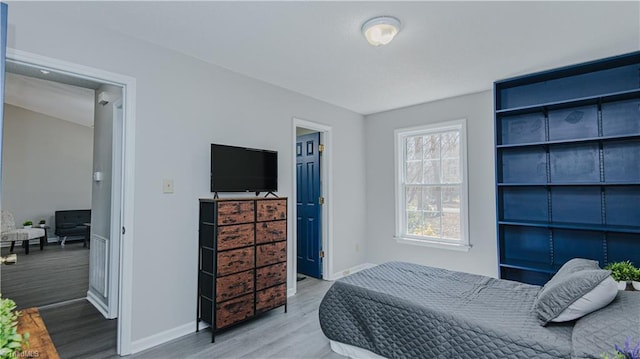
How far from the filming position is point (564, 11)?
2.08 meters

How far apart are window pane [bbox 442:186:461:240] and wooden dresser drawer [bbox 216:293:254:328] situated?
2677 mm

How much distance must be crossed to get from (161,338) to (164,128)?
1.77 m

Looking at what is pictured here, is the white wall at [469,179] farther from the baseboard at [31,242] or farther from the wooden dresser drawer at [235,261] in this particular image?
the baseboard at [31,242]

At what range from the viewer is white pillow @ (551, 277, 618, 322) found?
161 centimetres

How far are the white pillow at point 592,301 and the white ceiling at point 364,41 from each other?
5.84 ft

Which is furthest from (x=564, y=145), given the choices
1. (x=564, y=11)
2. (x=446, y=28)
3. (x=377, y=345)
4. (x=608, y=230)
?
(x=377, y=345)

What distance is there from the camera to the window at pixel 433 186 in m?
3.96

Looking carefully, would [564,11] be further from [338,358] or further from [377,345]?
[338,358]

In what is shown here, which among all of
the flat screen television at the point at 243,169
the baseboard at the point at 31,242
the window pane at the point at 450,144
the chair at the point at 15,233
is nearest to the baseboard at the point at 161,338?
the flat screen television at the point at 243,169

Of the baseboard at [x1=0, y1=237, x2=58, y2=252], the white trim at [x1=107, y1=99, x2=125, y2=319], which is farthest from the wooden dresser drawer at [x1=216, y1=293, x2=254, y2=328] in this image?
the baseboard at [x1=0, y1=237, x2=58, y2=252]

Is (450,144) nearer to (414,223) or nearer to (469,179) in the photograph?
(469,179)

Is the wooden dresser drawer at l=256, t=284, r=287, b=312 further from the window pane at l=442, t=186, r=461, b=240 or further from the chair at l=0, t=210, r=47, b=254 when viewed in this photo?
the chair at l=0, t=210, r=47, b=254

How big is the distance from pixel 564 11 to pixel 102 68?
3.35 m

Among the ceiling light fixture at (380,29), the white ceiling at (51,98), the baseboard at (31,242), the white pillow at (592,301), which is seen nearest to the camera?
the white pillow at (592,301)
